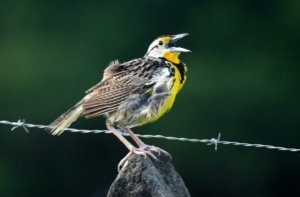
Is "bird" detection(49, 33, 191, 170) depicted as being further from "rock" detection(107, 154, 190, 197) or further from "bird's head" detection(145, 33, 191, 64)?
"rock" detection(107, 154, 190, 197)

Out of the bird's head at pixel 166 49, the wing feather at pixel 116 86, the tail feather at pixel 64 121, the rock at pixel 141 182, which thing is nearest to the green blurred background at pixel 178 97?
the bird's head at pixel 166 49

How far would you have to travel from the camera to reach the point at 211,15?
2222 centimetres

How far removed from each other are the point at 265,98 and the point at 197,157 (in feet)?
4.74

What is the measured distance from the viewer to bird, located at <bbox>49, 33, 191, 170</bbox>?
356 inches

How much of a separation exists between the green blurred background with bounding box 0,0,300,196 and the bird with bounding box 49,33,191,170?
935cm

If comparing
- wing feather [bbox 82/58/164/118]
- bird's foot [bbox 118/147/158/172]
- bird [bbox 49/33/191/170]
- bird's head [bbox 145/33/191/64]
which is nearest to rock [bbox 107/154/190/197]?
bird's foot [bbox 118/147/158/172]

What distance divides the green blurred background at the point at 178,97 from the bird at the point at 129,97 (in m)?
9.35

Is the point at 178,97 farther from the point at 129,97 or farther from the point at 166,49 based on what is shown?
the point at 129,97

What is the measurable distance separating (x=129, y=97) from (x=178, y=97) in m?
10.5

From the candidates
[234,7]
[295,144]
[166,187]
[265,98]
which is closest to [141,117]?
[166,187]

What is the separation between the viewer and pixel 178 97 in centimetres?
1964

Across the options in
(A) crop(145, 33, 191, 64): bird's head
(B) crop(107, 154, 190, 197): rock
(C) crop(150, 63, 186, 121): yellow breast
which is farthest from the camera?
(A) crop(145, 33, 191, 64): bird's head

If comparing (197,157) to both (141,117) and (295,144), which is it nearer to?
(295,144)

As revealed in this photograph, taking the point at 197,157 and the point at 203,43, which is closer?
the point at 197,157
